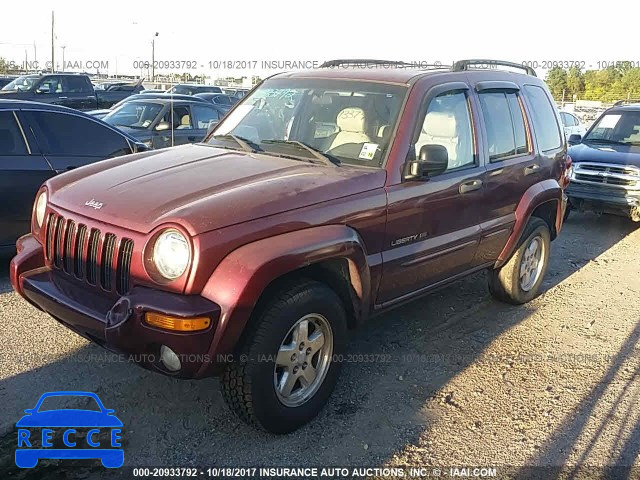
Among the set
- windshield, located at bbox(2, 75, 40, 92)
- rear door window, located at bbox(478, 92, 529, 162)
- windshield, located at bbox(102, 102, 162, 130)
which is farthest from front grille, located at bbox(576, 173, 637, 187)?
windshield, located at bbox(2, 75, 40, 92)

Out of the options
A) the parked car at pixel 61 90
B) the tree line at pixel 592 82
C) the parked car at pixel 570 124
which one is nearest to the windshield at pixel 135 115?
the parked car at pixel 61 90

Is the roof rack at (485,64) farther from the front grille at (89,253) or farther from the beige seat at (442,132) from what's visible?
the front grille at (89,253)

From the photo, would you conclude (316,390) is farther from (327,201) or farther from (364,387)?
(327,201)

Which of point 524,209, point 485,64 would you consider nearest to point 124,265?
point 524,209

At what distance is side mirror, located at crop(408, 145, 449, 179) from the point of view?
3911mm

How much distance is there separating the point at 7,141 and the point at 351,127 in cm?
343

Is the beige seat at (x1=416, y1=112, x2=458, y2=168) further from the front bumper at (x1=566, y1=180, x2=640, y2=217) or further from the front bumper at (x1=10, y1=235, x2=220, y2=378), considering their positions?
the front bumper at (x1=566, y1=180, x2=640, y2=217)

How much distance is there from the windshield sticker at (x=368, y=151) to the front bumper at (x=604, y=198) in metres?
6.30

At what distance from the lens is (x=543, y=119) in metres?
5.77

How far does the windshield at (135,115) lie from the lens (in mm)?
10414

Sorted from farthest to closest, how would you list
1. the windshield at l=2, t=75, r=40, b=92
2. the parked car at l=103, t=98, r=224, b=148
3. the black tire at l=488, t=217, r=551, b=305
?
the windshield at l=2, t=75, r=40, b=92
the parked car at l=103, t=98, r=224, b=148
the black tire at l=488, t=217, r=551, b=305

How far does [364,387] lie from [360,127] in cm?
172

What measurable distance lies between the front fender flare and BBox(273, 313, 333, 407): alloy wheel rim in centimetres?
35

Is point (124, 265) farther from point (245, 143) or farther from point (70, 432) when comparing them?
point (245, 143)
